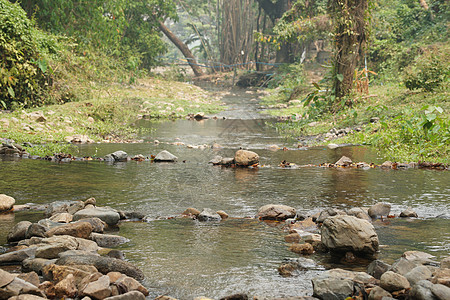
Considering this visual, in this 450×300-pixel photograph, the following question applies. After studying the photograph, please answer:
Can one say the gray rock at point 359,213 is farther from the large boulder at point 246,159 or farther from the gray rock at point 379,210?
the large boulder at point 246,159

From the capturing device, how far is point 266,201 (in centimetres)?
437

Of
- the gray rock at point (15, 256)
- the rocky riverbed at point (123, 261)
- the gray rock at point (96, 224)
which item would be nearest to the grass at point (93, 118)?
the gray rock at point (96, 224)

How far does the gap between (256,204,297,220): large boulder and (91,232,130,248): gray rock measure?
1.17m

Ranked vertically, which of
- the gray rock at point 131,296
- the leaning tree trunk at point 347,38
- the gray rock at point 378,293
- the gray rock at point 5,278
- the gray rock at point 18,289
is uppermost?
the leaning tree trunk at point 347,38

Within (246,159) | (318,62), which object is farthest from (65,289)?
(318,62)

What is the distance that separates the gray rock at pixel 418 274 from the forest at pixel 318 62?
13.9ft

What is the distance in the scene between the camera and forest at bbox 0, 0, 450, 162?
8.46m

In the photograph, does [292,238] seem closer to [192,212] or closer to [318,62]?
[192,212]

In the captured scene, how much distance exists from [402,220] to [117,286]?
2.37 m

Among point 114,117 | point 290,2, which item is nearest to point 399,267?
point 114,117

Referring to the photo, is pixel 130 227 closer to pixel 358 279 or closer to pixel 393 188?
pixel 358 279

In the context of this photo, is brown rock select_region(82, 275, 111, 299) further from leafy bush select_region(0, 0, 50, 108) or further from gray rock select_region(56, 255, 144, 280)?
leafy bush select_region(0, 0, 50, 108)

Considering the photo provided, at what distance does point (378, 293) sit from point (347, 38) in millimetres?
8987

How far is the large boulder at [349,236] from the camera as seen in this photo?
2926mm
